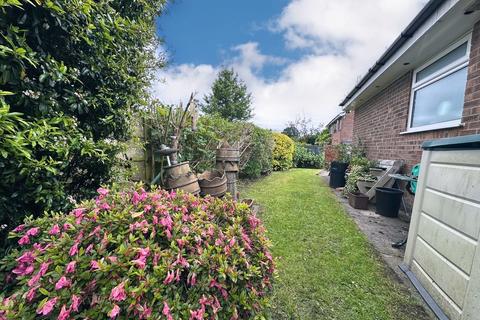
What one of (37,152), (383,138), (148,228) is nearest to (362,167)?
(383,138)

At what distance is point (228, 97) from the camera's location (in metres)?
23.7

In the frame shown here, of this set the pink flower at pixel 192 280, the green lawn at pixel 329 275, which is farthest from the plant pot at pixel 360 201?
the pink flower at pixel 192 280

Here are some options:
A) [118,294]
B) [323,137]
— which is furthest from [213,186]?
[323,137]

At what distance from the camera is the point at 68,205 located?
172 centimetres

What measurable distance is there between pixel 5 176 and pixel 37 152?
0.24 m

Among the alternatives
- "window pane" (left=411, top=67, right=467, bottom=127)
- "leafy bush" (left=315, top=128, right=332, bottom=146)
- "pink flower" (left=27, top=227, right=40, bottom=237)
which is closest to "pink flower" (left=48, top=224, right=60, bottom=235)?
"pink flower" (left=27, top=227, right=40, bottom=237)

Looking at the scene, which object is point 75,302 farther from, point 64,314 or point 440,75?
point 440,75

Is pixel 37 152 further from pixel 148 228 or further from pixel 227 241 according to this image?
pixel 227 241

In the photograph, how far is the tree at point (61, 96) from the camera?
130 centimetres

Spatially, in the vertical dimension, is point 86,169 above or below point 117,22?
below

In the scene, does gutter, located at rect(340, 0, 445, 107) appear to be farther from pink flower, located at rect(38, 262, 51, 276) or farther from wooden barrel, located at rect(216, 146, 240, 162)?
pink flower, located at rect(38, 262, 51, 276)

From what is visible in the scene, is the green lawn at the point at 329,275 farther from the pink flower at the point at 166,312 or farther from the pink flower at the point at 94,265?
the pink flower at the point at 94,265

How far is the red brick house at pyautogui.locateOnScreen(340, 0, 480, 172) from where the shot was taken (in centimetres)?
285

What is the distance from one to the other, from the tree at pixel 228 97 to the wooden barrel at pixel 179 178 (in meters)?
20.9
